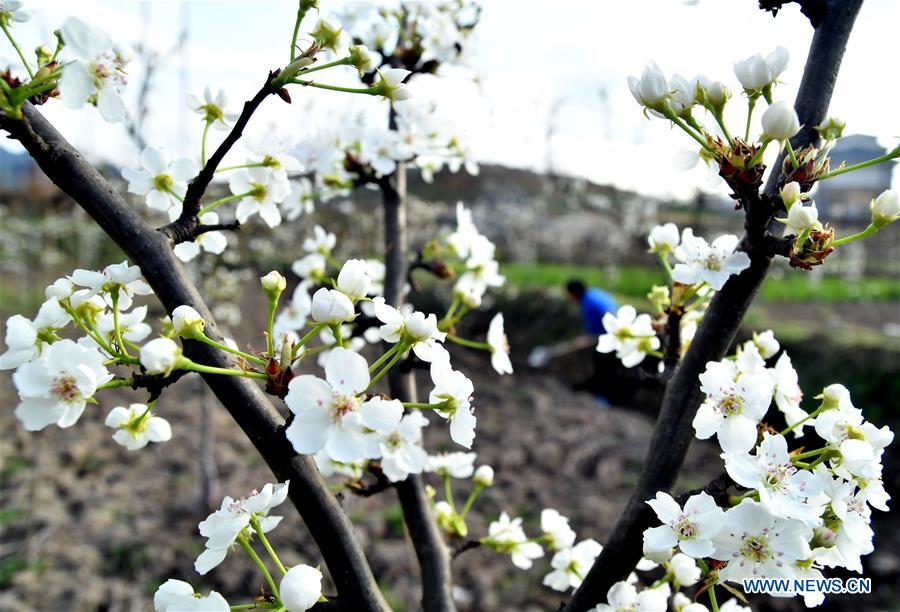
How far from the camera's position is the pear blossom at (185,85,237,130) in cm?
107

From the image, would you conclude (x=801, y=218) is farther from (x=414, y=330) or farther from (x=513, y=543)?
(x=513, y=543)

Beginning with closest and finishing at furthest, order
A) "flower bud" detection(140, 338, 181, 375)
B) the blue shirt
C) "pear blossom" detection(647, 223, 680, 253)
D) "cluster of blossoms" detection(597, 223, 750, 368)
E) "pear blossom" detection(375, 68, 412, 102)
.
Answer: "flower bud" detection(140, 338, 181, 375), "pear blossom" detection(375, 68, 412, 102), "cluster of blossoms" detection(597, 223, 750, 368), "pear blossom" detection(647, 223, 680, 253), the blue shirt

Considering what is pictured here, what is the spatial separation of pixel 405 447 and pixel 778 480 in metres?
0.45

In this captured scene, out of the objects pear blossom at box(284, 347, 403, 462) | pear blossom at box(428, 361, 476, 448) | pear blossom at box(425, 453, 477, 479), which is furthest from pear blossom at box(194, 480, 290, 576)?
pear blossom at box(425, 453, 477, 479)

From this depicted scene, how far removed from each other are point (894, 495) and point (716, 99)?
16.9 feet

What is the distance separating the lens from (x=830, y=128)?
0.93 m

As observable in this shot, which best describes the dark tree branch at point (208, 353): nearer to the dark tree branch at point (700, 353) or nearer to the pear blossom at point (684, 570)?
the dark tree branch at point (700, 353)

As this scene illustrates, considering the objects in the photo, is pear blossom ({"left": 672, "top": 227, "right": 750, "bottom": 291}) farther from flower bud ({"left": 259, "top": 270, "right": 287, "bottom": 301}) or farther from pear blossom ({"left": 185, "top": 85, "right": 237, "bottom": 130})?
pear blossom ({"left": 185, "top": 85, "right": 237, "bottom": 130})

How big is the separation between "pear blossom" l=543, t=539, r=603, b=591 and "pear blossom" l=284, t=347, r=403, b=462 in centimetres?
76

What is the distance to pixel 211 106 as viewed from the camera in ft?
3.55

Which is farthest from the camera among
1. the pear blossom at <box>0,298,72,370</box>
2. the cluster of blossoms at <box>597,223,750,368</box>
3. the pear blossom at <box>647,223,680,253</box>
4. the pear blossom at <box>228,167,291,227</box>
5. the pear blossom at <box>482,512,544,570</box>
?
the pear blossom at <box>482,512,544,570</box>

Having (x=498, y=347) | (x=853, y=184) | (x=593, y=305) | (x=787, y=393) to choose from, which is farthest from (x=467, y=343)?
(x=853, y=184)

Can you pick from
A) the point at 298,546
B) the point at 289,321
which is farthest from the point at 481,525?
the point at 289,321

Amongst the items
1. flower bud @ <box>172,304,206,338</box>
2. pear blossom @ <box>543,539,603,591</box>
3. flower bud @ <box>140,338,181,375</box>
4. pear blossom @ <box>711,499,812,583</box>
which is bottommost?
pear blossom @ <box>543,539,603,591</box>
